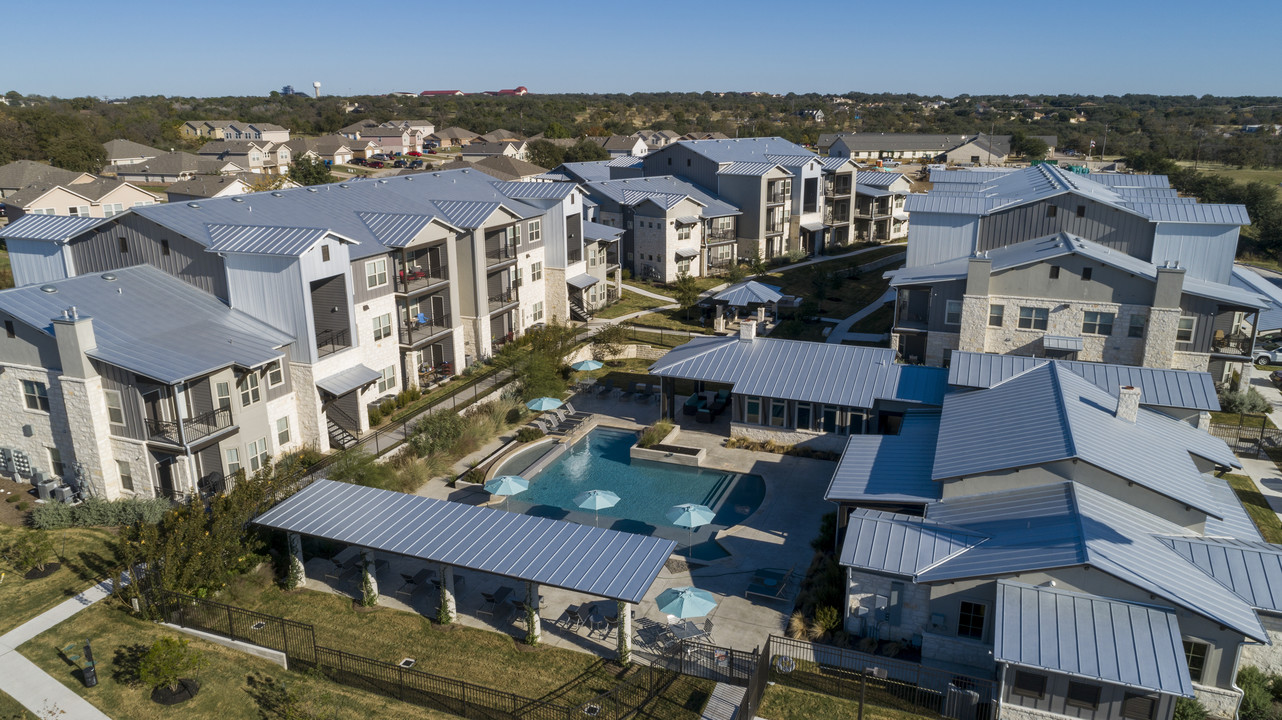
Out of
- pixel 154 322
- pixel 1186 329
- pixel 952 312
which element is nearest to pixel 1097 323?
pixel 1186 329

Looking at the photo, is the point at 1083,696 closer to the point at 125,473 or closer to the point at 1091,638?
the point at 1091,638

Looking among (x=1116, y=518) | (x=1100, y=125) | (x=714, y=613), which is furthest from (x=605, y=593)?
(x=1100, y=125)

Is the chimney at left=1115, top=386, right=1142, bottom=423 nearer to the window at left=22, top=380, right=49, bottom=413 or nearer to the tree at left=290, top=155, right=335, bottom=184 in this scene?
the window at left=22, top=380, right=49, bottom=413

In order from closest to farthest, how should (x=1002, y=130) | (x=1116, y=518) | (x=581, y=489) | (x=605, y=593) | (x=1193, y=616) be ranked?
(x=1193, y=616)
(x=605, y=593)
(x=1116, y=518)
(x=581, y=489)
(x=1002, y=130)

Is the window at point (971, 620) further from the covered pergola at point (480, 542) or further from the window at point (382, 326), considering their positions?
the window at point (382, 326)

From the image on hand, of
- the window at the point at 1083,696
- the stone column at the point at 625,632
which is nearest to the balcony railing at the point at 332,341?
the stone column at the point at 625,632

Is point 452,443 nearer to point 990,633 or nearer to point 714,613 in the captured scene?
point 714,613
